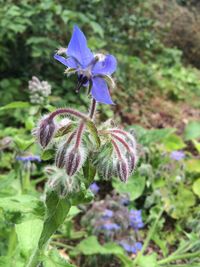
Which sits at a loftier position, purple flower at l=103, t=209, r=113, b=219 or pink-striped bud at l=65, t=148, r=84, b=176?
pink-striped bud at l=65, t=148, r=84, b=176

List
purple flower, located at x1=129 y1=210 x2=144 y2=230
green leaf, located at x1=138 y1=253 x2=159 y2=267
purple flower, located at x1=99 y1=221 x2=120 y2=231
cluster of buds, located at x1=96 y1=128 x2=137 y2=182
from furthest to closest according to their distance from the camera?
purple flower, located at x1=129 y1=210 x2=144 y2=230 < purple flower, located at x1=99 y1=221 x2=120 y2=231 < green leaf, located at x1=138 y1=253 x2=159 y2=267 < cluster of buds, located at x1=96 y1=128 x2=137 y2=182

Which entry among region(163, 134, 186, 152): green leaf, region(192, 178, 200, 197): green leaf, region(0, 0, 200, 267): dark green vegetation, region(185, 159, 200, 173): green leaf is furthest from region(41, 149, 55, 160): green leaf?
region(185, 159, 200, 173): green leaf

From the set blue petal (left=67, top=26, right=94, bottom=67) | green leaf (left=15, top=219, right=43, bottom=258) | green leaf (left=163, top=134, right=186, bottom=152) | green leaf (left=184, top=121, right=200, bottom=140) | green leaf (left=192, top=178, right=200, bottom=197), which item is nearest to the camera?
blue petal (left=67, top=26, right=94, bottom=67)

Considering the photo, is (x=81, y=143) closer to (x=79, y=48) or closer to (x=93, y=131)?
(x=93, y=131)

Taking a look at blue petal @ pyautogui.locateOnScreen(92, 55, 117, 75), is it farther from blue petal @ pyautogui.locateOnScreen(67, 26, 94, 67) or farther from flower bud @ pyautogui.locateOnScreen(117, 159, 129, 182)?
flower bud @ pyautogui.locateOnScreen(117, 159, 129, 182)

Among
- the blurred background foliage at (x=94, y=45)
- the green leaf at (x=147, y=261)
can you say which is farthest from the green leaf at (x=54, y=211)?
the blurred background foliage at (x=94, y=45)

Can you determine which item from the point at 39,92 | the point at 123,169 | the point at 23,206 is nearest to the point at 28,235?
the point at 23,206
